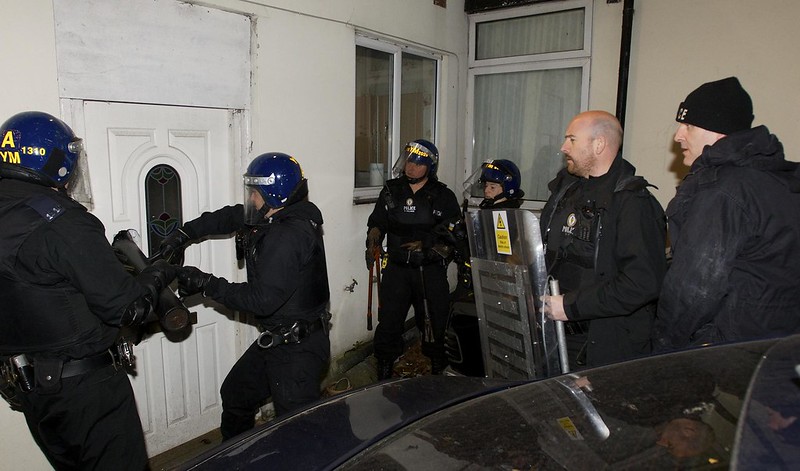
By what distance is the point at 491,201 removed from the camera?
17.1 feet

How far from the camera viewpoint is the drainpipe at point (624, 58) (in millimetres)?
5629

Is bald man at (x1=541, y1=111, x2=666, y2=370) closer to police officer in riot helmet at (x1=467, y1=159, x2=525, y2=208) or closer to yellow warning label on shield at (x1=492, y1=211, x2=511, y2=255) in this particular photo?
yellow warning label on shield at (x1=492, y1=211, x2=511, y2=255)

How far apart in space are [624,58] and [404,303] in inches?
140

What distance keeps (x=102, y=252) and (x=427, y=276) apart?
3270 mm

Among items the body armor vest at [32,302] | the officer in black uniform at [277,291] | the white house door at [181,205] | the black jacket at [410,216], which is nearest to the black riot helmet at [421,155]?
the black jacket at [410,216]

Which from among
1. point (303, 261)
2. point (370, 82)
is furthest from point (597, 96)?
point (303, 261)

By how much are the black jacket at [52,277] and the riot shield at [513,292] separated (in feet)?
6.23

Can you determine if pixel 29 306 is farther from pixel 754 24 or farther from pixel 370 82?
pixel 754 24

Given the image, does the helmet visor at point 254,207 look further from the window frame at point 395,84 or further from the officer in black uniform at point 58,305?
the window frame at point 395,84

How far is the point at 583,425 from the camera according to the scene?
4.60 feet

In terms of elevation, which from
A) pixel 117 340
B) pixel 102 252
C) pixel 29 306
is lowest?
pixel 117 340

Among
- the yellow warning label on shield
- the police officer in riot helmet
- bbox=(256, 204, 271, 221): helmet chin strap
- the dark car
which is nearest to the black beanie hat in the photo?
the yellow warning label on shield

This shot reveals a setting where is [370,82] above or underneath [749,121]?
above

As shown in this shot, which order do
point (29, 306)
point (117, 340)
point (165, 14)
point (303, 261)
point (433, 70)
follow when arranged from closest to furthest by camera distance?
point (29, 306) → point (117, 340) → point (303, 261) → point (165, 14) → point (433, 70)
